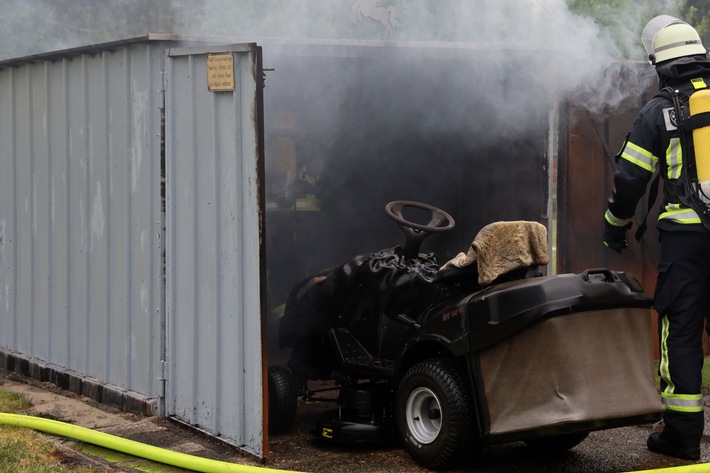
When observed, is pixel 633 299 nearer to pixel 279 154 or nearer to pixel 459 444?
pixel 459 444

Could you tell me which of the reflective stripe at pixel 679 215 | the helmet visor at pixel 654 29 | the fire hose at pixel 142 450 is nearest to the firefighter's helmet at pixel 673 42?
the helmet visor at pixel 654 29

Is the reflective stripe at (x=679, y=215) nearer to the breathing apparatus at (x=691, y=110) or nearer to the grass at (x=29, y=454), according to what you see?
the breathing apparatus at (x=691, y=110)

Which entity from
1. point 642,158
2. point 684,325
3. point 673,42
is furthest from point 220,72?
point 684,325

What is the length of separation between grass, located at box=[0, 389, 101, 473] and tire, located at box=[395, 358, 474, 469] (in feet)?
5.35

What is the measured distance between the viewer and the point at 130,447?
18.0 feet

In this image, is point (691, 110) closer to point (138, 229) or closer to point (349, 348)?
point (349, 348)

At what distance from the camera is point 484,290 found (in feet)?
16.8

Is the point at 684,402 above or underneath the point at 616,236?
underneath

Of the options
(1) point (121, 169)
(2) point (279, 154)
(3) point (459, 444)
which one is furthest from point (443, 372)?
(2) point (279, 154)

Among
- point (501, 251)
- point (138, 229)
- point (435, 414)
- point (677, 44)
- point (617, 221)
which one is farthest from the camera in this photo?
point (138, 229)

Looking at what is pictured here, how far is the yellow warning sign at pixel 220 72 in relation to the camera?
18.1 ft

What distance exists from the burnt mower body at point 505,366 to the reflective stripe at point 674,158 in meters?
0.69

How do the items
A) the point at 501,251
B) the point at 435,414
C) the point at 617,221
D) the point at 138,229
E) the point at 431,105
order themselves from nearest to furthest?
the point at 501,251 < the point at 435,414 < the point at 617,221 < the point at 138,229 < the point at 431,105

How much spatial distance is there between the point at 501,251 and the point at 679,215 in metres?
1.02
